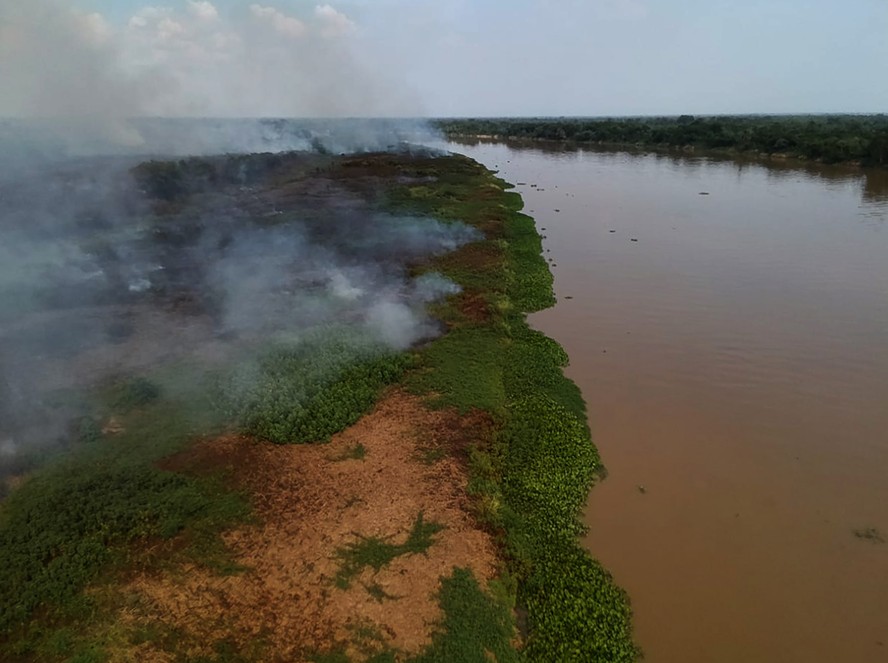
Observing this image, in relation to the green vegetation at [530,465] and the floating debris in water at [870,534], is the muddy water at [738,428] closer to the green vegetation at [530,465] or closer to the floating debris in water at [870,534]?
the floating debris in water at [870,534]

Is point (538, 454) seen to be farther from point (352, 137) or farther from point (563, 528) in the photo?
point (352, 137)

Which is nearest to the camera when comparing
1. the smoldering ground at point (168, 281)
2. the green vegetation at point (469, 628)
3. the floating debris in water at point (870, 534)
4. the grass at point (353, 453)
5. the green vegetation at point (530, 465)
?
the green vegetation at point (469, 628)

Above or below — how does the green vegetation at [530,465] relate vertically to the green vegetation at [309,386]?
below

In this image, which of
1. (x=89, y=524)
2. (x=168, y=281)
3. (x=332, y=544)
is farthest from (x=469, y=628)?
(x=168, y=281)

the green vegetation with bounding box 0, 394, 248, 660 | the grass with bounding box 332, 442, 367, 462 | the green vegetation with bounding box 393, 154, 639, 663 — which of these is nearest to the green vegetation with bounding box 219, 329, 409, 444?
the grass with bounding box 332, 442, 367, 462

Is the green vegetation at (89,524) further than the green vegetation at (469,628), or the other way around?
the green vegetation at (89,524)

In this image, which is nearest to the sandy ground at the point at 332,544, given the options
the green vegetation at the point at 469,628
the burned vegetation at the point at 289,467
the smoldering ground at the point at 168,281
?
the burned vegetation at the point at 289,467
